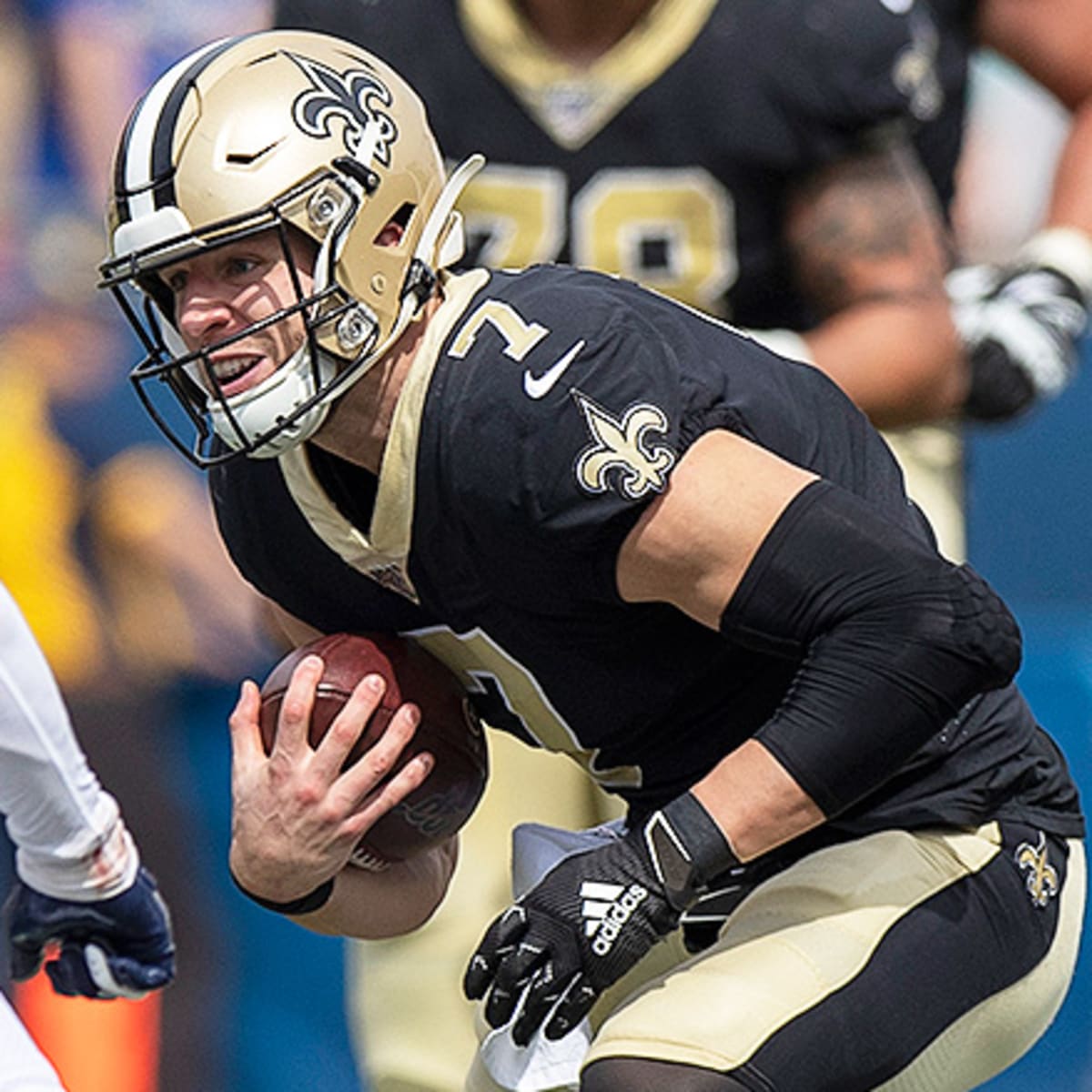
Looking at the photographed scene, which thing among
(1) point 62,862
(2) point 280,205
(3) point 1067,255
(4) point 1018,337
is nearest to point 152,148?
(2) point 280,205

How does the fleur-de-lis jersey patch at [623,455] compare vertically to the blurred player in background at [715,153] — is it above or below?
above

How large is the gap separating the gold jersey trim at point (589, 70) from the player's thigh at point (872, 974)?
4.89 ft

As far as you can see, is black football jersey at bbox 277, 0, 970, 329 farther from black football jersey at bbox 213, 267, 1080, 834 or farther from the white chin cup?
the white chin cup

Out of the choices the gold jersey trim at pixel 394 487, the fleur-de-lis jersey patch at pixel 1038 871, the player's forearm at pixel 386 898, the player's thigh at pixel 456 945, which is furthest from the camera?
the player's thigh at pixel 456 945

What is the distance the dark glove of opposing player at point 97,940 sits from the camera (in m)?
2.95

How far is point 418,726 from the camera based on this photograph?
2561 millimetres

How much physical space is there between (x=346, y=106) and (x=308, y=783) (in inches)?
25.3

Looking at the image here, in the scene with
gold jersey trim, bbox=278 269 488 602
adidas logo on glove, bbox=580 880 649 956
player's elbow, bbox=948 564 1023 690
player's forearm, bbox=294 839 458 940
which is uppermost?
gold jersey trim, bbox=278 269 488 602

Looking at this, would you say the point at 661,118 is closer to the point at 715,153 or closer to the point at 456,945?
the point at 715,153

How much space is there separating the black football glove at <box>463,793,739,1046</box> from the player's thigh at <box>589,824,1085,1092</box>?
2.5 inches

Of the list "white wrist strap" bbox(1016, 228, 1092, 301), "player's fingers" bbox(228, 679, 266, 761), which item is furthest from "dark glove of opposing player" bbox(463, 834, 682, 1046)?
"white wrist strap" bbox(1016, 228, 1092, 301)

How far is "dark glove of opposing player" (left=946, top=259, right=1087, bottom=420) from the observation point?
3891mm

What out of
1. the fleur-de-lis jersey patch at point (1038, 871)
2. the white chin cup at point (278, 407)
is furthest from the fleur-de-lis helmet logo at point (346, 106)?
the fleur-de-lis jersey patch at point (1038, 871)

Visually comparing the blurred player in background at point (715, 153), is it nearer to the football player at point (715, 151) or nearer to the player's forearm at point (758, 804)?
the football player at point (715, 151)
